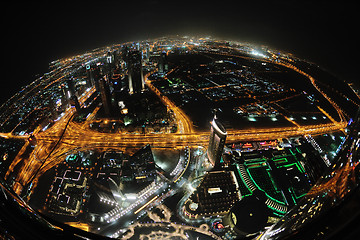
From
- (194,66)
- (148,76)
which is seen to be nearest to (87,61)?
(148,76)

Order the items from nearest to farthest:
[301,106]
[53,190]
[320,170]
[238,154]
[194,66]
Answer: [53,190]
[320,170]
[238,154]
[301,106]
[194,66]

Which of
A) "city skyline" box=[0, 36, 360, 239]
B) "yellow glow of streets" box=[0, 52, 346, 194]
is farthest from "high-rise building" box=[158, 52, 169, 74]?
"yellow glow of streets" box=[0, 52, 346, 194]

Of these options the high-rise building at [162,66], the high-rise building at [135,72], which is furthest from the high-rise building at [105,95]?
the high-rise building at [162,66]

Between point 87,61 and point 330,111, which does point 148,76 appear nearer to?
point 87,61

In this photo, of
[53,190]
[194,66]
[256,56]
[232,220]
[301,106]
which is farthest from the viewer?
[256,56]

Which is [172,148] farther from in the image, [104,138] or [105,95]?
[105,95]

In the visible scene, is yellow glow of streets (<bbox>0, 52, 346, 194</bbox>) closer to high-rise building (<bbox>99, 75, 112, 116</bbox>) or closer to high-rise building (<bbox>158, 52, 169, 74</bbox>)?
high-rise building (<bbox>99, 75, 112, 116</bbox>)
